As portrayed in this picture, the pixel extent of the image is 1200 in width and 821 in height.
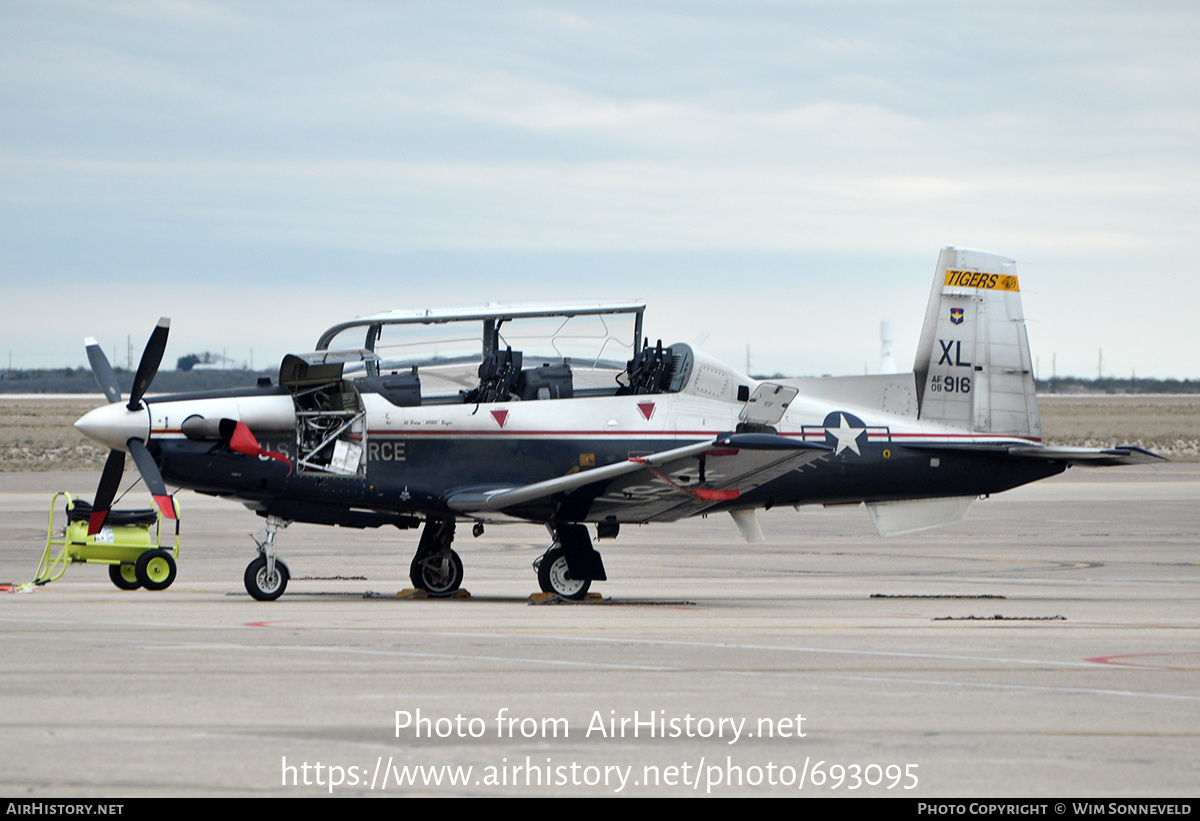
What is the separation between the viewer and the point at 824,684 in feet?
28.8

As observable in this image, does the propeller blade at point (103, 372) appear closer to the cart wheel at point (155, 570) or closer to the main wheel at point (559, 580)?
the cart wheel at point (155, 570)

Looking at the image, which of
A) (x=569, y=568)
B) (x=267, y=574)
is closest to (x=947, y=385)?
(x=569, y=568)

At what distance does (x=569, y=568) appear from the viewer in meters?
15.1

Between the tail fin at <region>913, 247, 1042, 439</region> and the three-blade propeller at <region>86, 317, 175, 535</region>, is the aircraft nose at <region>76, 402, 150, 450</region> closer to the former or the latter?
the three-blade propeller at <region>86, 317, 175, 535</region>

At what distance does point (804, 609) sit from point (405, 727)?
7.58 m

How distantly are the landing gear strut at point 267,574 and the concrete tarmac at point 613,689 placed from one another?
0.16 metres

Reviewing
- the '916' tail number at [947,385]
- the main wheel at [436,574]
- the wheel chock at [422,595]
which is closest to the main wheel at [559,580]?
the wheel chock at [422,595]

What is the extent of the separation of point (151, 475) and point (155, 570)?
294cm

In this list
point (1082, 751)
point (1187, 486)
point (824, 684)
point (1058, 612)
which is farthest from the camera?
point (1187, 486)

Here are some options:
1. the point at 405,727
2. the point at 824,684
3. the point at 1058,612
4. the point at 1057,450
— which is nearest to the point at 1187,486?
the point at 1057,450

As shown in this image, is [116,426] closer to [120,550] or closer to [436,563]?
[120,550]

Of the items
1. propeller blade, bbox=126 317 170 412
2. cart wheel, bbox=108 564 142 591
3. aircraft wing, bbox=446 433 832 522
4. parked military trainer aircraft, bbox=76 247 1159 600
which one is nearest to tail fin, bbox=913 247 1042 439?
parked military trainer aircraft, bbox=76 247 1159 600

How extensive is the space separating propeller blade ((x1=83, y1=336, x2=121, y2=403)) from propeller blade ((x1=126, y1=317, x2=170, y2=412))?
73 cm
